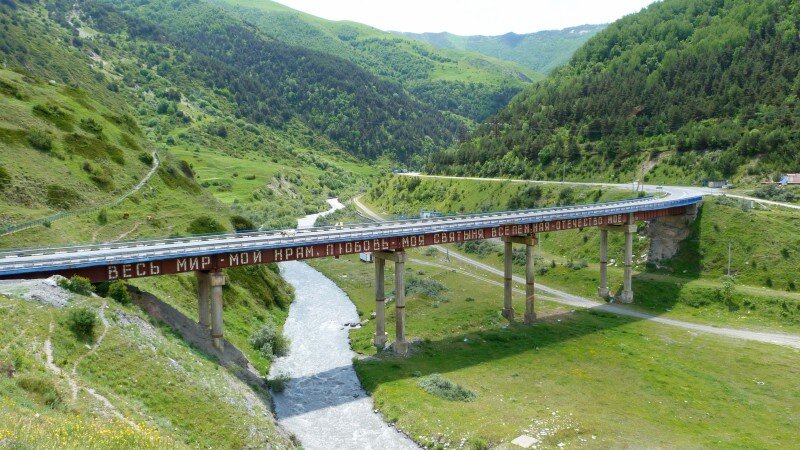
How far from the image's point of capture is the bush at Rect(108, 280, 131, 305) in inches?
A: 1825

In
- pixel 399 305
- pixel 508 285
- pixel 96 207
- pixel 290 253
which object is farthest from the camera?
pixel 508 285

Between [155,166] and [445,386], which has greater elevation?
[155,166]

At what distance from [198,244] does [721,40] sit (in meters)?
200

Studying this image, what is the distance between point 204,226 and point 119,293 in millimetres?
38734

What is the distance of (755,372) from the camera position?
60.6 meters

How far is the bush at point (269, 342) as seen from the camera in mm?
62906

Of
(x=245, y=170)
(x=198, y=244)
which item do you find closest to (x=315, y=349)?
(x=198, y=244)

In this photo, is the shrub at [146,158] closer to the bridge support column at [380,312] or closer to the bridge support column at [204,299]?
the bridge support column at [204,299]

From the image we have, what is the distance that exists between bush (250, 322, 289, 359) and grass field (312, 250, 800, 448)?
30.0 ft

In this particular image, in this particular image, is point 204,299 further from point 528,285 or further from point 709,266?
point 709,266

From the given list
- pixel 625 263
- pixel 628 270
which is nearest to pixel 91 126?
pixel 625 263

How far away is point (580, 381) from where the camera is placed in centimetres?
5716

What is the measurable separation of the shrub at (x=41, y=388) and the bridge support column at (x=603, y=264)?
80858mm

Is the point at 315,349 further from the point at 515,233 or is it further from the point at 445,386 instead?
the point at 515,233
